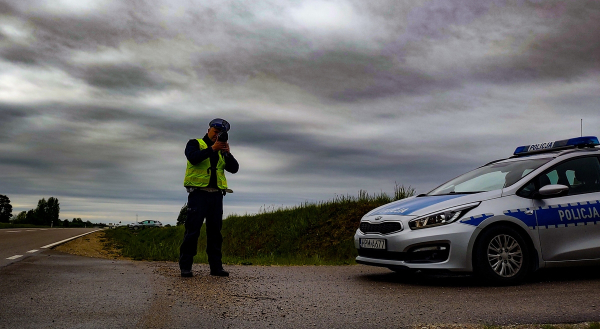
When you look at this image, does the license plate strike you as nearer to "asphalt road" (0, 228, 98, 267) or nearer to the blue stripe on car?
the blue stripe on car

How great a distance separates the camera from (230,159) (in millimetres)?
7832

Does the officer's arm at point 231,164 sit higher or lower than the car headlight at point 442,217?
higher

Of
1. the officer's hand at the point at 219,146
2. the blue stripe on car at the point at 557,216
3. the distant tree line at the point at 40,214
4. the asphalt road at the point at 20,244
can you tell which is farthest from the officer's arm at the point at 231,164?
the distant tree line at the point at 40,214

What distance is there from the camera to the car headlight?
A: 6.72 metres

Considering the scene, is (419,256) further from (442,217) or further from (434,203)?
(434,203)

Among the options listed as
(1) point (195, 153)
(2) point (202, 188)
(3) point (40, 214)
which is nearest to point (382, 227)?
(2) point (202, 188)

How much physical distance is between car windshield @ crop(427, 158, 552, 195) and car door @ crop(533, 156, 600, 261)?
0.32 metres

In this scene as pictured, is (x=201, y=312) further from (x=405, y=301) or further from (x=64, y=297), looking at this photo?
(x=405, y=301)

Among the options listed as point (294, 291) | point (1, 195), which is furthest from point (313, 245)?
point (1, 195)

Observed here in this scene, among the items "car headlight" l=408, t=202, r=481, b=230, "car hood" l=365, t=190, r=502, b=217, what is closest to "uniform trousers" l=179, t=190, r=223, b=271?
"car hood" l=365, t=190, r=502, b=217

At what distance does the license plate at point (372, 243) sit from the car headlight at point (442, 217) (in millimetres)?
477

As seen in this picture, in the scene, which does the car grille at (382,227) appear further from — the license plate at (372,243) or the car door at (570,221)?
the car door at (570,221)

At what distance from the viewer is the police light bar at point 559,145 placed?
7.79m

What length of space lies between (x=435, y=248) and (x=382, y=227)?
0.80 m
